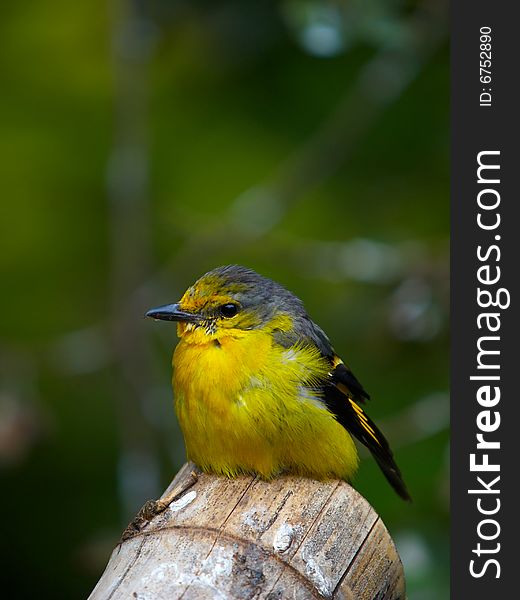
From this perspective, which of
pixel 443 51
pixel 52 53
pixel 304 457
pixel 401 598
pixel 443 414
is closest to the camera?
pixel 401 598

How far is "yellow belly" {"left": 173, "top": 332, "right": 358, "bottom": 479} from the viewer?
10.2 ft

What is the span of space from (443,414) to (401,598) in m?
1.64

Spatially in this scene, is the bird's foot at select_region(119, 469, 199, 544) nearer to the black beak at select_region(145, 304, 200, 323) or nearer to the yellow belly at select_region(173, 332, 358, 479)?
the yellow belly at select_region(173, 332, 358, 479)

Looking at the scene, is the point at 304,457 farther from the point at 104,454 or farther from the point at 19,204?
the point at 19,204

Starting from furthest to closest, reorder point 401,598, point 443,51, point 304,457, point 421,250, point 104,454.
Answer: point 104,454, point 443,51, point 421,250, point 304,457, point 401,598

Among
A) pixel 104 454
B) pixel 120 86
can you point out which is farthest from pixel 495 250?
pixel 104 454

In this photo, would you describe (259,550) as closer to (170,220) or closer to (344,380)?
(344,380)

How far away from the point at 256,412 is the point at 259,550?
0.81 meters

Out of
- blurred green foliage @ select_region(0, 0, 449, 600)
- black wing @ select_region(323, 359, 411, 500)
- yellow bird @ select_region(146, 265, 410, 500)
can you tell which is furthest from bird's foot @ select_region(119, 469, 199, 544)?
blurred green foliage @ select_region(0, 0, 449, 600)

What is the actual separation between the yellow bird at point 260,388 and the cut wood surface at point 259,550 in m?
0.34

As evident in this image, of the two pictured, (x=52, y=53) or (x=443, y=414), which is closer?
(x=443, y=414)

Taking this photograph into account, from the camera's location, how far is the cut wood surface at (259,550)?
2.34 m

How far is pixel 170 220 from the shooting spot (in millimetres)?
5418

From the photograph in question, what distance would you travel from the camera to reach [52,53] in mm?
5895
